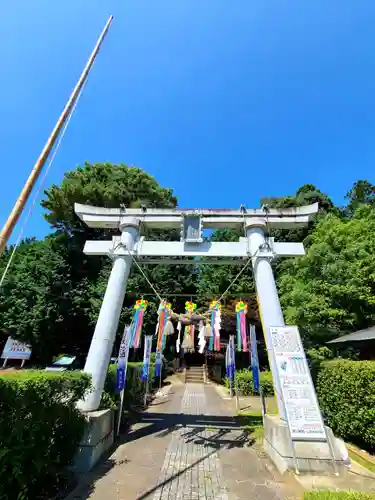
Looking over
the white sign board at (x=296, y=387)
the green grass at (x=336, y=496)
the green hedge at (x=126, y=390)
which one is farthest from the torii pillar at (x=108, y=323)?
the green grass at (x=336, y=496)

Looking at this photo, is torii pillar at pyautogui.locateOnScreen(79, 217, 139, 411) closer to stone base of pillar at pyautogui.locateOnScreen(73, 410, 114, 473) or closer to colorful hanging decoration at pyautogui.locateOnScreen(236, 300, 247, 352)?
stone base of pillar at pyautogui.locateOnScreen(73, 410, 114, 473)

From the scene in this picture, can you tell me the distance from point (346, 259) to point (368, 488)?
10371mm

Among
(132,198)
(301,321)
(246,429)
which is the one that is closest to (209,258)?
(246,429)

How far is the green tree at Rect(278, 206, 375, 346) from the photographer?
11.6 m

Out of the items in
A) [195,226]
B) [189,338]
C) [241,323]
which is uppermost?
[195,226]

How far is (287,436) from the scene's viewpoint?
5.32m

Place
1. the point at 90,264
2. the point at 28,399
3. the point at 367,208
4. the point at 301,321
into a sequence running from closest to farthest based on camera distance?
the point at 28,399
the point at 301,321
the point at 367,208
the point at 90,264

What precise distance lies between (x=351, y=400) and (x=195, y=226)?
20.4 ft

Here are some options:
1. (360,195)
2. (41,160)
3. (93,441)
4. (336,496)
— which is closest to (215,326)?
(93,441)

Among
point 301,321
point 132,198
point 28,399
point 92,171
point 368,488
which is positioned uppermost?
point 92,171

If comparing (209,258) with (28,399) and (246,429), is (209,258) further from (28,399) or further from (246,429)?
(28,399)

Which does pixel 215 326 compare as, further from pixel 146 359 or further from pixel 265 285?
pixel 146 359

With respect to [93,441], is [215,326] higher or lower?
higher

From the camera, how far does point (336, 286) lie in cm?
1173
